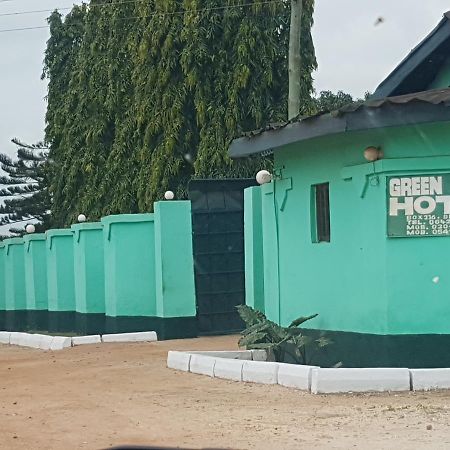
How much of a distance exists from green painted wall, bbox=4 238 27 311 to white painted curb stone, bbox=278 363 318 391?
663 inches

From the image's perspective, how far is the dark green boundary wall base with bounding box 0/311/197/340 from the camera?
17.3 meters

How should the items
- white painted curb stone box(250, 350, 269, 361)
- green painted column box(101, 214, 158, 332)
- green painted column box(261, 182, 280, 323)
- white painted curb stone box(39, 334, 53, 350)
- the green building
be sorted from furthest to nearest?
green painted column box(101, 214, 158, 332) < white painted curb stone box(39, 334, 53, 350) < green painted column box(261, 182, 280, 323) < white painted curb stone box(250, 350, 269, 361) < the green building

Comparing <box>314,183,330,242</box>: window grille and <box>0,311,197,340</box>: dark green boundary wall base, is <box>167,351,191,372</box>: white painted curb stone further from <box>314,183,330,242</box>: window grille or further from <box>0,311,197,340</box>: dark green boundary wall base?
<box>0,311,197,340</box>: dark green boundary wall base

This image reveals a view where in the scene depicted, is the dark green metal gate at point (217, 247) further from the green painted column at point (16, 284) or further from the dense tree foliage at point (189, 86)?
the green painted column at point (16, 284)

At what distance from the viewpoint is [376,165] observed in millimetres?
10688

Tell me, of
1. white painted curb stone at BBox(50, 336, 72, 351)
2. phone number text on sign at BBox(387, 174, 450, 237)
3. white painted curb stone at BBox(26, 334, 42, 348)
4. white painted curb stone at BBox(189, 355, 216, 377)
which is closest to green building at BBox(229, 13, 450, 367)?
phone number text on sign at BBox(387, 174, 450, 237)

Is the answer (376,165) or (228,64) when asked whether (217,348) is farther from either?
(228,64)

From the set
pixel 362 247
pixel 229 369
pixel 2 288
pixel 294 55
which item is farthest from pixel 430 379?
pixel 2 288

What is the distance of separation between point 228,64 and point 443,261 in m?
17.5

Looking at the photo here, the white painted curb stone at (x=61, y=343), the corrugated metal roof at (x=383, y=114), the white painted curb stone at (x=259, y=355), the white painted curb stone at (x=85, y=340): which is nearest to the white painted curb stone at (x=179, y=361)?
the white painted curb stone at (x=259, y=355)

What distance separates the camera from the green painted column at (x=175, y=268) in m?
17.1

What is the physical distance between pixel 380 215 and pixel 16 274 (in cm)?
1780

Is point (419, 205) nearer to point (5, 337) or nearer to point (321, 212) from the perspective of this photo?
point (321, 212)

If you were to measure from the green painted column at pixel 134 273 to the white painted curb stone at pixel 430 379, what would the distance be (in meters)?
8.40
